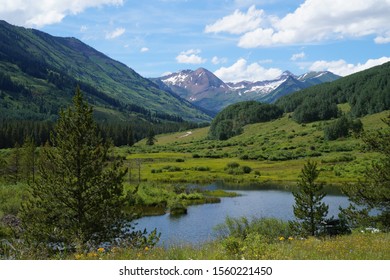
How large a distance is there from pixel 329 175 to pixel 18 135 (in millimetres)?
140650

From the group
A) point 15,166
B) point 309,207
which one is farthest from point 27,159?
point 309,207

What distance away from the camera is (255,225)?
35938 millimetres

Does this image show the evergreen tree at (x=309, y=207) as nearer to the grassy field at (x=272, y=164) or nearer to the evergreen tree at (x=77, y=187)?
the evergreen tree at (x=77, y=187)

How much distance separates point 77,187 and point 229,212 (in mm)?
43088

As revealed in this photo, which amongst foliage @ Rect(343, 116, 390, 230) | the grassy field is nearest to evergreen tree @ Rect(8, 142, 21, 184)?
the grassy field

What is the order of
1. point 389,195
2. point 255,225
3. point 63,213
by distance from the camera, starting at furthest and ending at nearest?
1. point 255,225
2. point 389,195
3. point 63,213

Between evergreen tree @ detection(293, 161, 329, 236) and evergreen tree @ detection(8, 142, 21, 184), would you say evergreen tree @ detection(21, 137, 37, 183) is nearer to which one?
evergreen tree @ detection(8, 142, 21, 184)

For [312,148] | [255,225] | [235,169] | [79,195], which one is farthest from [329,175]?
[79,195]

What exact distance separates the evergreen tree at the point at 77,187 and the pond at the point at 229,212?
50.7 ft

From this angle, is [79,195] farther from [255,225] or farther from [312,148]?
[312,148]

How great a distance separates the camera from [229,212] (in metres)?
64.4

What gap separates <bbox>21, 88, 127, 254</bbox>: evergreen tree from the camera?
2373cm

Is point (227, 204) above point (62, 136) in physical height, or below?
below

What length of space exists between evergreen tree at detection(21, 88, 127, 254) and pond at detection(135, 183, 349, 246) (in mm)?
15465
